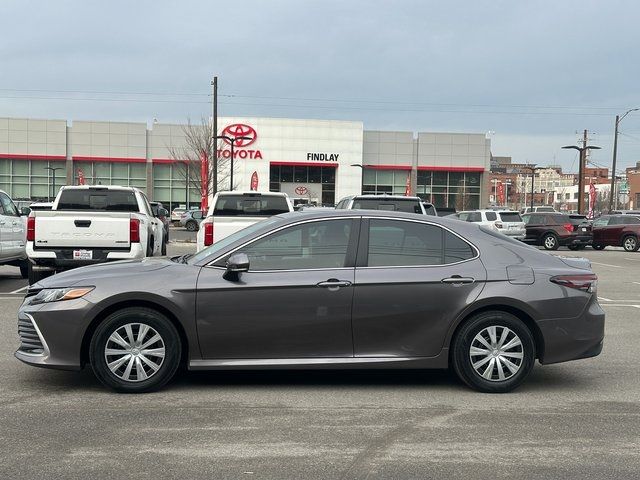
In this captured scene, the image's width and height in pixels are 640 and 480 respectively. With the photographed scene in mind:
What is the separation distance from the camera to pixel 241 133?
191ft

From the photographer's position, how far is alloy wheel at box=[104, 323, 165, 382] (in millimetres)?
5699

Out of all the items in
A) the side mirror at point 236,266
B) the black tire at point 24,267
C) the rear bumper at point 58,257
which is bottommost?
the black tire at point 24,267

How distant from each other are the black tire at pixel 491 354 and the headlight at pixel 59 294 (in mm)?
3241

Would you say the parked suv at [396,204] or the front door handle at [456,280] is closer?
the front door handle at [456,280]

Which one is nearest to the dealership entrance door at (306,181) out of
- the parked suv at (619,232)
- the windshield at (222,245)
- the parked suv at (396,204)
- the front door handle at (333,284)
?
the parked suv at (619,232)

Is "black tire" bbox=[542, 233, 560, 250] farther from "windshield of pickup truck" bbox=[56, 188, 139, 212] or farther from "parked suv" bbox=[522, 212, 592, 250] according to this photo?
"windshield of pickup truck" bbox=[56, 188, 139, 212]

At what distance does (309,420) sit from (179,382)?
160 cm

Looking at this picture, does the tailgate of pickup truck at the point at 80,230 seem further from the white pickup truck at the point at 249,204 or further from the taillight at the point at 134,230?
the white pickup truck at the point at 249,204

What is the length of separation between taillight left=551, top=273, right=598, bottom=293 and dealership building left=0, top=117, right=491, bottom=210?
169 feet

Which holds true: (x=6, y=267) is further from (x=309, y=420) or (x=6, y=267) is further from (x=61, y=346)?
(x=309, y=420)

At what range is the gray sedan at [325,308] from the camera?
5.69m

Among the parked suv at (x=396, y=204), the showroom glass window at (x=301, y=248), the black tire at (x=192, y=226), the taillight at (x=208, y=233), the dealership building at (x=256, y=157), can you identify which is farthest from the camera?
the dealership building at (x=256, y=157)

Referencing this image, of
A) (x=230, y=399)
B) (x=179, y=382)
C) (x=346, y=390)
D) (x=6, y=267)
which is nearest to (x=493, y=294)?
(x=346, y=390)

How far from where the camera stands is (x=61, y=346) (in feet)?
18.6
